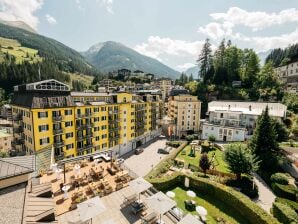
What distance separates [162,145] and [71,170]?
4823 centimetres

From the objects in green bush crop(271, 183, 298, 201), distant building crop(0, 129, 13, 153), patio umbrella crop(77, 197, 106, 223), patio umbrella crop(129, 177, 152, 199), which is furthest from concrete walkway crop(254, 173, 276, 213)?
distant building crop(0, 129, 13, 153)

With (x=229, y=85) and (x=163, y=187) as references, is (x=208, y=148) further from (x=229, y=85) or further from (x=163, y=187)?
(x=229, y=85)

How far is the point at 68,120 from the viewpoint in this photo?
A: 43812 mm

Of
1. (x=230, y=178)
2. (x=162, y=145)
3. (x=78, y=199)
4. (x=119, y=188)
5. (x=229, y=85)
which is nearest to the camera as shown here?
(x=78, y=199)

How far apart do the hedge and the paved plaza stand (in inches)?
590

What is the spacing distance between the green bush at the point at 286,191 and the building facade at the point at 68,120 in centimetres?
4442

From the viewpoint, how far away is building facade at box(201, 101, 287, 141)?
66.1 m

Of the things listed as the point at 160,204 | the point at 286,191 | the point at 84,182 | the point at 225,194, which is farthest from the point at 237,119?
the point at 84,182

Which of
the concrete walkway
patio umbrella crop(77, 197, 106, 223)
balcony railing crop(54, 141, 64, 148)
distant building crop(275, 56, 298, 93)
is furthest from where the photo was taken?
distant building crop(275, 56, 298, 93)

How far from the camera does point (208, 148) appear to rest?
5944 centimetres

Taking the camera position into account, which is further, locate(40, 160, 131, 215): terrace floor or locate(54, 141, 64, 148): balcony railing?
locate(54, 141, 64, 148): balcony railing

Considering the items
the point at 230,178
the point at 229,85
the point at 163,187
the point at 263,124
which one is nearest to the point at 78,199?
the point at 163,187

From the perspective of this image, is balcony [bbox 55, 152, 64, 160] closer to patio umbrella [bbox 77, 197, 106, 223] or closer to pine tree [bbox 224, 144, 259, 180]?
patio umbrella [bbox 77, 197, 106, 223]

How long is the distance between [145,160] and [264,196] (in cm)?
3476
